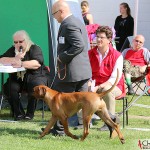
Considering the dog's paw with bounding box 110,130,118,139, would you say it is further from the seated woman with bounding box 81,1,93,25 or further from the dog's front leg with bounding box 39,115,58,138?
the seated woman with bounding box 81,1,93,25

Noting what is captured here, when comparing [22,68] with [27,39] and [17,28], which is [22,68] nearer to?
[27,39]

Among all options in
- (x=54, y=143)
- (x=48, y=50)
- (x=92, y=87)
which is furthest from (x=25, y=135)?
(x=48, y=50)

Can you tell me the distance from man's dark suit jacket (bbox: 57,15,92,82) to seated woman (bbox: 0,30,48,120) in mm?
1366

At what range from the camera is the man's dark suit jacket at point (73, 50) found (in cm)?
635

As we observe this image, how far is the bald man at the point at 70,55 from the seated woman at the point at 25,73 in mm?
1219

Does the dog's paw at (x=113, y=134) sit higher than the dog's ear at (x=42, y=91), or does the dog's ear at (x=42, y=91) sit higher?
the dog's ear at (x=42, y=91)

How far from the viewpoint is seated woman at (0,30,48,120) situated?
25.7 ft

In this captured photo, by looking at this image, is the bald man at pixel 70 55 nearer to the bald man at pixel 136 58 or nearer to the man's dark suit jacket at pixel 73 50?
the man's dark suit jacket at pixel 73 50

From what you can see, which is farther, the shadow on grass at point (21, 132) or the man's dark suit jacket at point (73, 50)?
the shadow on grass at point (21, 132)

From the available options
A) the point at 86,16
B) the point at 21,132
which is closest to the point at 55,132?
the point at 21,132

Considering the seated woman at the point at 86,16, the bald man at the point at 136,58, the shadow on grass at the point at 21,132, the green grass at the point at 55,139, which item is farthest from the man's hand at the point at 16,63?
the seated woman at the point at 86,16

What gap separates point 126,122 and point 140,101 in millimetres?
2243

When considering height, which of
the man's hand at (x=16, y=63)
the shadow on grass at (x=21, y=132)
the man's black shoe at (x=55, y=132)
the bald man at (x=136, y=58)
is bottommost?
the shadow on grass at (x=21, y=132)

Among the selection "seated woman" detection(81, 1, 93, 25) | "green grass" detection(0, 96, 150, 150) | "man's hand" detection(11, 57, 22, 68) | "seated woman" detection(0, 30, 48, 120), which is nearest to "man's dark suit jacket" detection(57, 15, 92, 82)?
"green grass" detection(0, 96, 150, 150)
